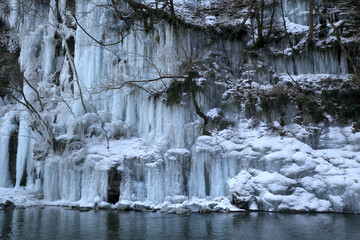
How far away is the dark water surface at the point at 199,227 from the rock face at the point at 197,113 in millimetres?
1425

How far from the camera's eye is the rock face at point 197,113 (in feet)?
31.8

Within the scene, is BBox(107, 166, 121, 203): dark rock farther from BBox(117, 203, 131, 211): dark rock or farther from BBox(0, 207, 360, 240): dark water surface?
BBox(0, 207, 360, 240): dark water surface

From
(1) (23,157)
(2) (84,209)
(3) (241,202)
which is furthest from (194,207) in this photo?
(1) (23,157)

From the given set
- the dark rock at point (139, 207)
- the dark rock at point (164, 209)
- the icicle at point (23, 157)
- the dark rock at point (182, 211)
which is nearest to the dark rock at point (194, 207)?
the dark rock at point (182, 211)

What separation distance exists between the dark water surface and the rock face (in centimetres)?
143

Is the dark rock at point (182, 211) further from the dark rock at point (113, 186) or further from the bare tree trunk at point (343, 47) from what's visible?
the bare tree trunk at point (343, 47)

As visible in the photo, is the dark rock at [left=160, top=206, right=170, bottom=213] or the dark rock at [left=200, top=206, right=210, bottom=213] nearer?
the dark rock at [left=200, top=206, right=210, bottom=213]

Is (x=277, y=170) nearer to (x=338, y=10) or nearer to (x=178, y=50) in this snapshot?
(x=178, y=50)

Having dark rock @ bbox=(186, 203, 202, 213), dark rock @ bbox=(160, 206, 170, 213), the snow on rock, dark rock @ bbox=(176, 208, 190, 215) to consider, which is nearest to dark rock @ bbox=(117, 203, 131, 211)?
dark rock @ bbox=(160, 206, 170, 213)

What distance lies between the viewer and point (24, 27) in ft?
61.0

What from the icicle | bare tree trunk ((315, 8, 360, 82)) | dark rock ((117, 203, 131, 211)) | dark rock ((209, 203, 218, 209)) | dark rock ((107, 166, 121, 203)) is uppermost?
bare tree trunk ((315, 8, 360, 82))

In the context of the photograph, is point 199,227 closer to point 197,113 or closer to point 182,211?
point 182,211

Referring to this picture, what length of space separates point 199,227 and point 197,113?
6.01 m

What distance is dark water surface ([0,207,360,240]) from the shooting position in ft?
19.1
